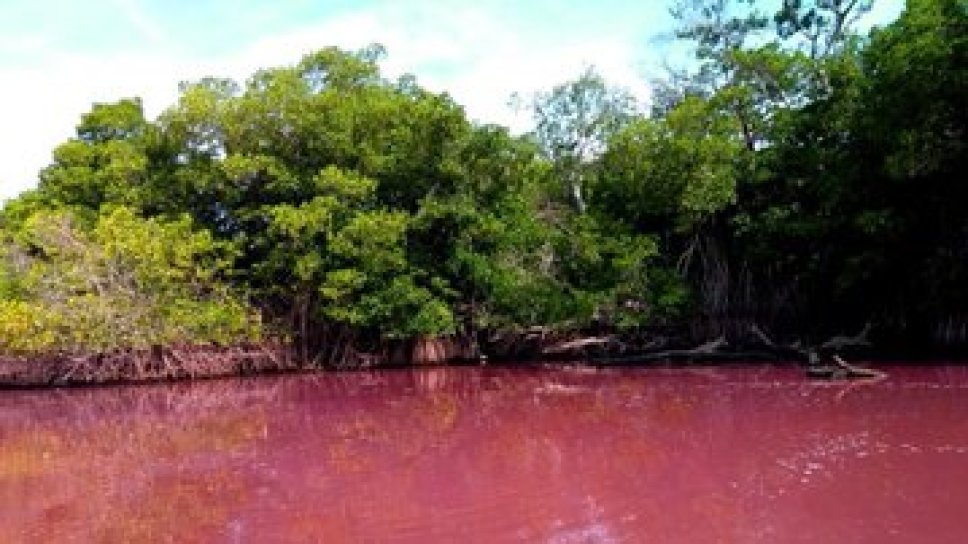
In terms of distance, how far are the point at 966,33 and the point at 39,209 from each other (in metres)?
15.4

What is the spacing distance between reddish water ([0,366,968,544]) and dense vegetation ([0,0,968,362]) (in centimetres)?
250

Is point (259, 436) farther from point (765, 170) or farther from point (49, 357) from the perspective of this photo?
point (765, 170)

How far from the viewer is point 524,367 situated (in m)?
16.8

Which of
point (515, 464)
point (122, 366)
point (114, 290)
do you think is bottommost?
point (515, 464)

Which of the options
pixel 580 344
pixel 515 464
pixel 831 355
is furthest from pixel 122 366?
pixel 831 355

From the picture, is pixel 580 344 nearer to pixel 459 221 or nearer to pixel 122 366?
pixel 459 221

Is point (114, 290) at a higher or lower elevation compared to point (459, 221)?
lower

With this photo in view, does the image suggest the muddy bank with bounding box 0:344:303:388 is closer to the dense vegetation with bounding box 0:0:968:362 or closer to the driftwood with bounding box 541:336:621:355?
the dense vegetation with bounding box 0:0:968:362

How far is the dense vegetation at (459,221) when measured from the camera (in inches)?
588

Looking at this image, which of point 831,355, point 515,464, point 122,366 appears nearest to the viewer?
point 515,464

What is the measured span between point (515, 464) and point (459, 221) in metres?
9.15

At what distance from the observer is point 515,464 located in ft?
27.2

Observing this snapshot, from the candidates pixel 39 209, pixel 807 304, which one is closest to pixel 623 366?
pixel 807 304

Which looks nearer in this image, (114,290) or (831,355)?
(831,355)
